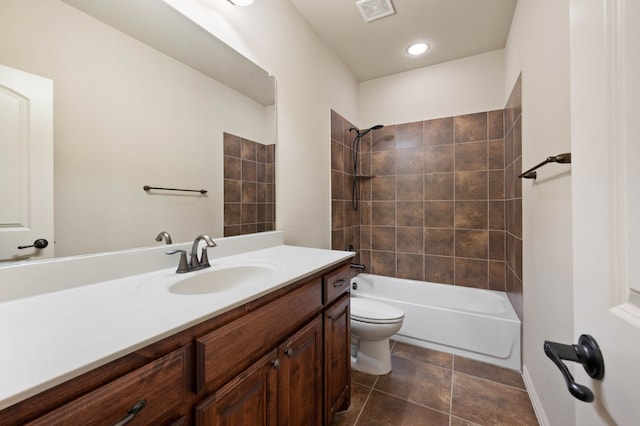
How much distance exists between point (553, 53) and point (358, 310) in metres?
1.76

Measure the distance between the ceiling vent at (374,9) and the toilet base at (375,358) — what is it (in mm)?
2306

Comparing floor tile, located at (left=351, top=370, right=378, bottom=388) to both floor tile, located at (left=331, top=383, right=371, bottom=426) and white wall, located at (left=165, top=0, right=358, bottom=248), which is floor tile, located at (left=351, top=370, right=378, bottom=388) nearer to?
floor tile, located at (left=331, top=383, right=371, bottom=426)

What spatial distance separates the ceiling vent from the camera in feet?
5.71

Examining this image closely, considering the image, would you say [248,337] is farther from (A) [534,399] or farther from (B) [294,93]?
(A) [534,399]

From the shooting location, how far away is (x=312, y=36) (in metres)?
2.04

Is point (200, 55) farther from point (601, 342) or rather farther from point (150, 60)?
point (601, 342)

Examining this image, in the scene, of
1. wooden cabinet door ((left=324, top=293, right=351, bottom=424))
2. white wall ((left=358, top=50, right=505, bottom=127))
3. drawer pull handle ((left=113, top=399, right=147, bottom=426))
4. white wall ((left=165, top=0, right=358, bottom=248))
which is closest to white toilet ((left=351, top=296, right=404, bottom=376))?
wooden cabinet door ((left=324, top=293, right=351, bottom=424))

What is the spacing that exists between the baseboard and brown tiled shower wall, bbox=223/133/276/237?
69.6 inches

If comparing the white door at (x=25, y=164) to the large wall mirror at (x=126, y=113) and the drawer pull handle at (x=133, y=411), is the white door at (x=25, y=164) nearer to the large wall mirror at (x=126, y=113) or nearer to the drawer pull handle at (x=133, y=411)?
the large wall mirror at (x=126, y=113)

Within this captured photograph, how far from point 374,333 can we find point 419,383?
0.43m

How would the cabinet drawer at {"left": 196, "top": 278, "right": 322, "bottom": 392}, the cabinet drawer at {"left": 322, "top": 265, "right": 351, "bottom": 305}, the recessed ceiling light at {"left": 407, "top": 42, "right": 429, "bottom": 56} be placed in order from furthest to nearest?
the recessed ceiling light at {"left": 407, "top": 42, "right": 429, "bottom": 56}, the cabinet drawer at {"left": 322, "top": 265, "right": 351, "bottom": 305}, the cabinet drawer at {"left": 196, "top": 278, "right": 322, "bottom": 392}

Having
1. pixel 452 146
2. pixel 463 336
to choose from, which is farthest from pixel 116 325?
pixel 452 146

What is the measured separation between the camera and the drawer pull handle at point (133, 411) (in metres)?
0.47

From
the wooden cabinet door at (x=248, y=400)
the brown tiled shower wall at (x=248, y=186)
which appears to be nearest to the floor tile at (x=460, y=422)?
the wooden cabinet door at (x=248, y=400)
